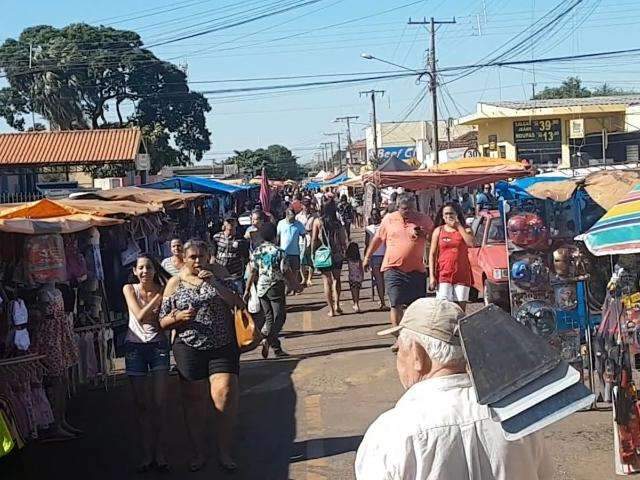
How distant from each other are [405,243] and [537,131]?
1113 inches

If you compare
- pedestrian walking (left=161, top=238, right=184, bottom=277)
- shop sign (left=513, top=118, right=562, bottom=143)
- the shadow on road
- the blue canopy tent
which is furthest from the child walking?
shop sign (left=513, top=118, right=562, bottom=143)

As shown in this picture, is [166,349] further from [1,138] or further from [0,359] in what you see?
[1,138]

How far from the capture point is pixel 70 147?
1195 inches

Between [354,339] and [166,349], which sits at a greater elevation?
[166,349]

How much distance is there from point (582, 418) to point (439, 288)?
277cm

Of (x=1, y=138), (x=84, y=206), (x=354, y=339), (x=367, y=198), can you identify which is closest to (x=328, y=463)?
(x=84, y=206)

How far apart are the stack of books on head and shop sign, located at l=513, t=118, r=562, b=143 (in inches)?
1375

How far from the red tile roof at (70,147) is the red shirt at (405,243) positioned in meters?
20.2

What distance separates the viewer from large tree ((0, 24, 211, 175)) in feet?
179

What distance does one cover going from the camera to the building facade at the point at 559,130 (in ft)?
113

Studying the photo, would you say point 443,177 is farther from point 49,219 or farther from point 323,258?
point 49,219

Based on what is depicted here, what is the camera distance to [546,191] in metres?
7.88

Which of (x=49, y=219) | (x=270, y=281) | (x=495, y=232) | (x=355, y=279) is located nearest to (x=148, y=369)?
(x=49, y=219)

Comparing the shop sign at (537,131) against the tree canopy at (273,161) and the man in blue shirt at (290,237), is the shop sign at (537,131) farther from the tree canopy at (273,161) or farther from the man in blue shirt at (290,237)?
the tree canopy at (273,161)
